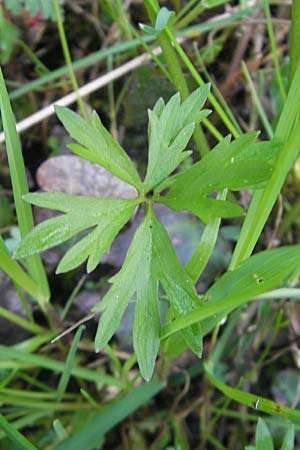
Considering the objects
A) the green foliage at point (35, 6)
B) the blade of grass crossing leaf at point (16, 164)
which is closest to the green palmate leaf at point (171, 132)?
the blade of grass crossing leaf at point (16, 164)

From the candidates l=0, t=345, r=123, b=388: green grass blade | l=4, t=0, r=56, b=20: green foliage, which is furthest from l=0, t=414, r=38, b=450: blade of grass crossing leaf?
l=4, t=0, r=56, b=20: green foliage

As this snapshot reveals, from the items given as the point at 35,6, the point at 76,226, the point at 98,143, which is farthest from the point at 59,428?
the point at 35,6

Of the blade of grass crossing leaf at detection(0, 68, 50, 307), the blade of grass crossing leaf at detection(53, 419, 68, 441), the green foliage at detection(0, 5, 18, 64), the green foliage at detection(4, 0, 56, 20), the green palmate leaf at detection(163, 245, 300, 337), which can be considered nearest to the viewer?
the green palmate leaf at detection(163, 245, 300, 337)

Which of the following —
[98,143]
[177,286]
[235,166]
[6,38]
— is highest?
[6,38]

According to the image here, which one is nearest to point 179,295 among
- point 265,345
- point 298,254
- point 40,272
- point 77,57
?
point 298,254

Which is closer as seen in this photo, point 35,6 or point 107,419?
point 107,419

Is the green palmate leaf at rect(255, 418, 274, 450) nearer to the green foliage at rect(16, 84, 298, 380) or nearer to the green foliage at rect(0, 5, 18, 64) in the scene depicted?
the green foliage at rect(16, 84, 298, 380)

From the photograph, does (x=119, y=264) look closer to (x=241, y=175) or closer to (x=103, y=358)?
(x=103, y=358)

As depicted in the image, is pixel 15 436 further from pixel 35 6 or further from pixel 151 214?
pixel 35 6
